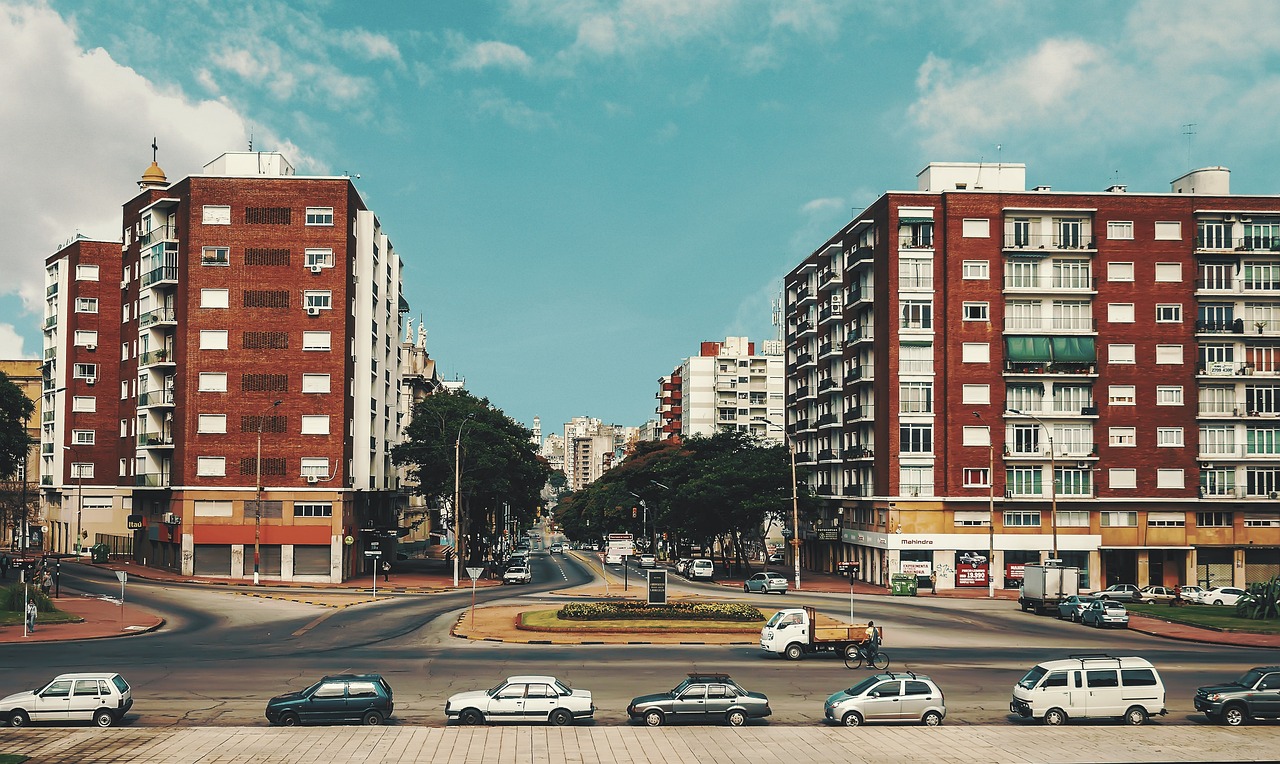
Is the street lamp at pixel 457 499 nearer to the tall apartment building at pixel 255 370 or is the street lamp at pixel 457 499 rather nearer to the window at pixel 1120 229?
the tall apartment building at pixel 255 370

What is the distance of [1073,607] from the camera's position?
6034 cm

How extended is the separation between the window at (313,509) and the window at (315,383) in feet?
30.2

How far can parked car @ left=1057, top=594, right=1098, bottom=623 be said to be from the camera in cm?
5966

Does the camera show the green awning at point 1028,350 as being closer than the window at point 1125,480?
No

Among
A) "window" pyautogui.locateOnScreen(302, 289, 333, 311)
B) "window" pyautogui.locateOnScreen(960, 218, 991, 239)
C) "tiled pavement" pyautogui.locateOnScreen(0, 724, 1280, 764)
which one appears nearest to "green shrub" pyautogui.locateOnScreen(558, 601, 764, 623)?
"tiled pavement" pyautogui.locateOnScreen(0, 724, 1280, 764)

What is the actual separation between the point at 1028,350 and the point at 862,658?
5204 cm

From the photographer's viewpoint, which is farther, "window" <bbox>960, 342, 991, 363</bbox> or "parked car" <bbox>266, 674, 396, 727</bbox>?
"window" <bbox>960, 342, 991, 363</bbox>

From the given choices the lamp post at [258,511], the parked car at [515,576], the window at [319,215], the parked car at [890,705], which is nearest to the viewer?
the parked car at [890,705]

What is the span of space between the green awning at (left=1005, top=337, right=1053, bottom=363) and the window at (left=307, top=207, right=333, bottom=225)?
57.3m

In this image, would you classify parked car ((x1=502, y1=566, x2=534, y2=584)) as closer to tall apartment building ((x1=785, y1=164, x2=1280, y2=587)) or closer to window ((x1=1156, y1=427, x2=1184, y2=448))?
tall apartment building ((x1=785, y1=164, x2=1280, y2=587))

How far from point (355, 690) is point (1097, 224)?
249 feet

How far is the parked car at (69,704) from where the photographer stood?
28.6 metres

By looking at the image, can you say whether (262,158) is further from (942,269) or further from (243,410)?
(942,269)

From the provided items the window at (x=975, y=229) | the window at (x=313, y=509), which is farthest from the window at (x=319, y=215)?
the window at (x=975, y=229)
